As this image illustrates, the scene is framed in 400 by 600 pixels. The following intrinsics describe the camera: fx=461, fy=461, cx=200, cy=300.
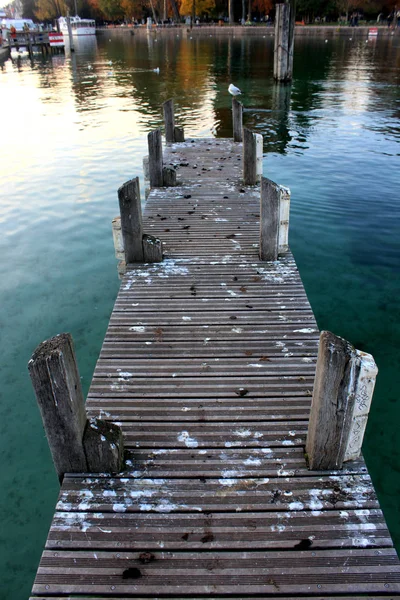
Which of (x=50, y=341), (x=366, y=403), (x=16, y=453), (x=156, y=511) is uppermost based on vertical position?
(x=50, y=341)

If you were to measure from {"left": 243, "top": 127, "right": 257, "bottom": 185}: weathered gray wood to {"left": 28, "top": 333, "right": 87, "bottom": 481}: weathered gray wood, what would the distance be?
7.87m

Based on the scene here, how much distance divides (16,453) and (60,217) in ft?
28.7

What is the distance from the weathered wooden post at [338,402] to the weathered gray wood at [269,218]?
3.80 metres

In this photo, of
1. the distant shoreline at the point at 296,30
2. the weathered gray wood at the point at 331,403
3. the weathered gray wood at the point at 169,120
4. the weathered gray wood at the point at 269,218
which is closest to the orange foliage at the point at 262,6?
the distant shoreline at the point at 296,30

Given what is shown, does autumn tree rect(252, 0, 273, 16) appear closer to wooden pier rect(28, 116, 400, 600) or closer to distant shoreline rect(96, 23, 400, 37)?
distant shoreline rect(96, 23, 400, 37)

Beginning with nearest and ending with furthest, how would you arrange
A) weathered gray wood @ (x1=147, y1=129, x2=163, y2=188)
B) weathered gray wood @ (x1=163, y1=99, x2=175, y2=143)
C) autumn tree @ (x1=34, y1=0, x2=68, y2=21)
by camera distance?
weathered gray wood @ (x1=147, y1=129, x2=163, y2=188) < weathered gray wood @ (x1=163, y1=99, x2=175, y2=143) < autumn tree @ (x1=34, y1=0, x2=68, y2=21)

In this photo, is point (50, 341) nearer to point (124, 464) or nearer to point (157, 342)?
point (124, 464)

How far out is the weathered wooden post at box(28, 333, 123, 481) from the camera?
134 inches

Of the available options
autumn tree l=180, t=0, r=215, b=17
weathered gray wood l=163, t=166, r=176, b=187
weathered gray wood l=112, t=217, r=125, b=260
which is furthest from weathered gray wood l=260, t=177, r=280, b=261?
autumn tree l=180, t=0, r=215, b=17

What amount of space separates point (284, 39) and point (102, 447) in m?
31.7

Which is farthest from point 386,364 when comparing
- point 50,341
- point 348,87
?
point 348,87

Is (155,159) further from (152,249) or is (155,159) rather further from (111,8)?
(111,8)

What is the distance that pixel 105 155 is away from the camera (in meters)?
18.8

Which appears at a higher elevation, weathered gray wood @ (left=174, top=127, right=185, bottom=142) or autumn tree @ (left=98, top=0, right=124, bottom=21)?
autumn tree @ (left=98, top=0, right=124, bottom=21)
